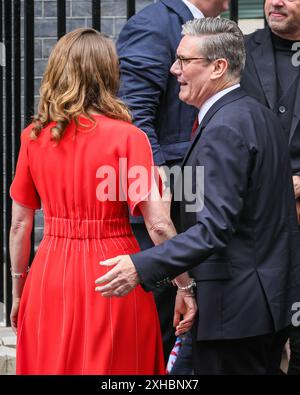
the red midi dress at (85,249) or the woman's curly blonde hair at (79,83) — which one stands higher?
the woman's curly blonde hair at (79,83)

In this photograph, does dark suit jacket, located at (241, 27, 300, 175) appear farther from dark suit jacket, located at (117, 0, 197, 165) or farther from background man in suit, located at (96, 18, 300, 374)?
background man in suit, located at (96, 18, 300, 374)

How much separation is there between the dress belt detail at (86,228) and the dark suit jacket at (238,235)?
29 centimetres

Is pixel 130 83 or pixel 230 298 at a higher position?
pixel 130 83

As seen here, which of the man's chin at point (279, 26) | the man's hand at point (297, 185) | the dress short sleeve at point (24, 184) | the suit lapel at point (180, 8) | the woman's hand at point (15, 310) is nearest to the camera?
the dress short sleeve at point (24, 184)

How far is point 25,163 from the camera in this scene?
405 cm

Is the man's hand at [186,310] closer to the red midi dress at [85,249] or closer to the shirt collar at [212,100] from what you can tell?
the red midi dress at [85,249]

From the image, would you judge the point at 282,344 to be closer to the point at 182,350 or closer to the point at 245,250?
the point at 245,250

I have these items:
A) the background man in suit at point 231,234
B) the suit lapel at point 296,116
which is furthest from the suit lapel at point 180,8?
the background man in suit at point 231,234

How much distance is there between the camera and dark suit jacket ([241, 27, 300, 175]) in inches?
175

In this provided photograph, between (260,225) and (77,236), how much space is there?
68 centimetres

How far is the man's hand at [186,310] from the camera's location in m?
3.93

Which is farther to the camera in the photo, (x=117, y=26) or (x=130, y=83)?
(x=117, y=26)
